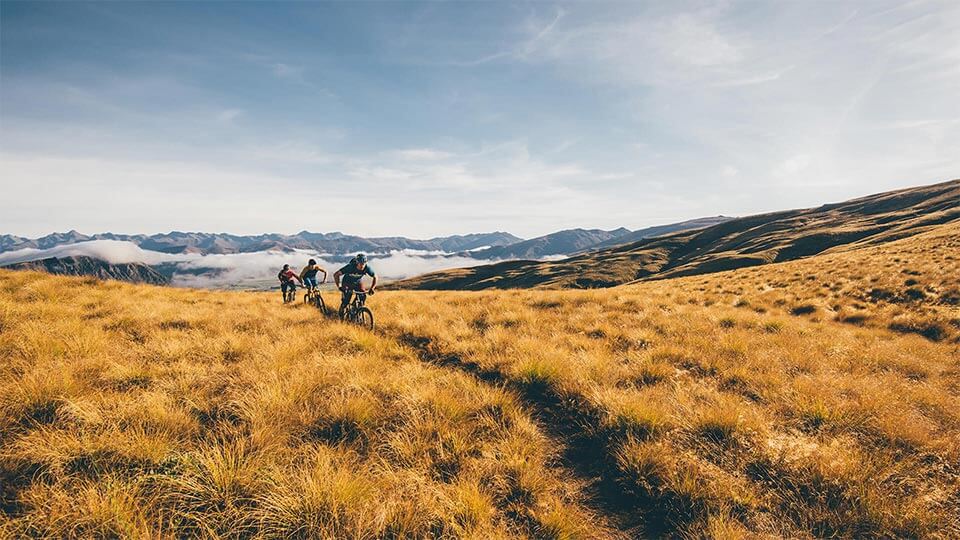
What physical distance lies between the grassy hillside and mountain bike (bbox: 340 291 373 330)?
315ft

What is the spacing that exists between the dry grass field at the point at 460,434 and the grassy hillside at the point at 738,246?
307ft

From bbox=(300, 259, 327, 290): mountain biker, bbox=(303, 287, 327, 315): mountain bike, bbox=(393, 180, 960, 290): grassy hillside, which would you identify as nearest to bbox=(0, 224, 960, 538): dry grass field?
bbox=(303, 287, 327, 315): mountain bike

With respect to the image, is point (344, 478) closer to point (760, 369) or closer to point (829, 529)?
point (829, 529)

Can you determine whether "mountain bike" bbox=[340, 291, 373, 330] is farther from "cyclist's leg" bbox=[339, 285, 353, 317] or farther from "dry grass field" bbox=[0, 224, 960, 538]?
"dry grass field" bbox=[0, 224, 960, 538]

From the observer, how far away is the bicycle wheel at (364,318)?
12531 mm

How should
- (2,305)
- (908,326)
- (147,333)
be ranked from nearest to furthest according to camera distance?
(147,333), (2,305), (908,326)

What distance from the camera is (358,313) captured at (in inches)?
517

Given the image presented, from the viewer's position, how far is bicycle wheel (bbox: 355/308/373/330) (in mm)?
12531

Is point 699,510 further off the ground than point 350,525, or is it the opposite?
point 350,525

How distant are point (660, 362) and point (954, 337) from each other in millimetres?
11294

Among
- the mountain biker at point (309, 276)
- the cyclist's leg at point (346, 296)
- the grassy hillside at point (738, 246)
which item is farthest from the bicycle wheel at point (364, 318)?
the grassy hillside at point (738, 246)

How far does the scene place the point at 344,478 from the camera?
4.09m

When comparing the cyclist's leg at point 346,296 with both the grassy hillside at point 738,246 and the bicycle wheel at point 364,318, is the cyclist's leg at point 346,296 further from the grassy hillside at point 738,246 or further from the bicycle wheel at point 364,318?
the grassy hillside at point 738,246

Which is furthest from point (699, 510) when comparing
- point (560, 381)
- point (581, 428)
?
point (560, 381)
